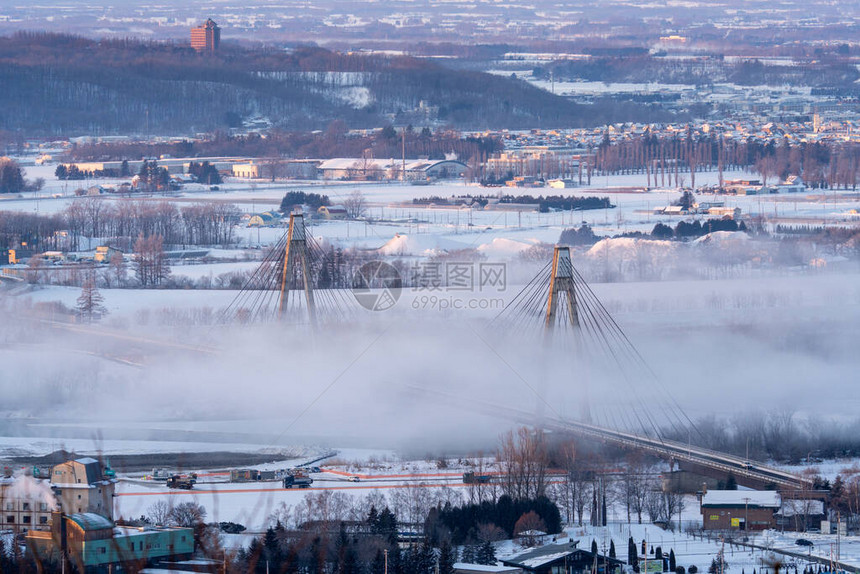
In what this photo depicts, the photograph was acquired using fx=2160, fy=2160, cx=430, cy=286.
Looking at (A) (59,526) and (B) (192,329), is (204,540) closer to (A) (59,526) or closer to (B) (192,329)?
(A) (59,526)

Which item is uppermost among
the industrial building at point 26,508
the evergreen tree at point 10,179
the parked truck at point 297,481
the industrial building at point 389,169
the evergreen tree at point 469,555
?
the industrial building at point 26,508

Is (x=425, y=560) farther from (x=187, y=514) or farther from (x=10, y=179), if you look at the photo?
(x=10, y=179)

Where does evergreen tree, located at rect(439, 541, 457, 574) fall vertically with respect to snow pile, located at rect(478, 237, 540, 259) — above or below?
above

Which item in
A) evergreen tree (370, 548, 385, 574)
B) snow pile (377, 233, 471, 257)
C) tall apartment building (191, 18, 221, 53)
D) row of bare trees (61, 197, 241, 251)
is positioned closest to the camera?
evergreen tree (370, 548, 385, 574)

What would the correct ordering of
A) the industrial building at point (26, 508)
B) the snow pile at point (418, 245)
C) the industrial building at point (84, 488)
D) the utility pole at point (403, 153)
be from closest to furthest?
the industrial building at point (26, 508) → the industrial building at point (84, 488) → the snow pile at point (418, 245) → the utility pole at point (403, 153)

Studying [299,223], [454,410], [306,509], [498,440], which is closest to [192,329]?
[299,223]

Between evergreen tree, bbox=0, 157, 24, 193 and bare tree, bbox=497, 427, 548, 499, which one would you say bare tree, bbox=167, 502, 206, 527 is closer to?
bare tree, bbox=497, 427, 548, 499

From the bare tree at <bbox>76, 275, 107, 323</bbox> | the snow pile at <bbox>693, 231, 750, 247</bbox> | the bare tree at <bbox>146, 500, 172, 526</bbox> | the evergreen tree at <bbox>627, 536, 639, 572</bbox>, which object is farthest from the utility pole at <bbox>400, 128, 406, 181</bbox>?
the evergreen tree at <bbox>627, 536, 639, 572</bbox>

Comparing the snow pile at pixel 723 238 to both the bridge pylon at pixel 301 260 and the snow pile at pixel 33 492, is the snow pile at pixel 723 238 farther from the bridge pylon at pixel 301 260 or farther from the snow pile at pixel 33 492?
the snow pile at pixel 33 492

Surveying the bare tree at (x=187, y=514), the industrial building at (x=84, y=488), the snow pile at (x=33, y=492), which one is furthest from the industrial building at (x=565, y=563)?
the snow pile at (x=33, y=492)
